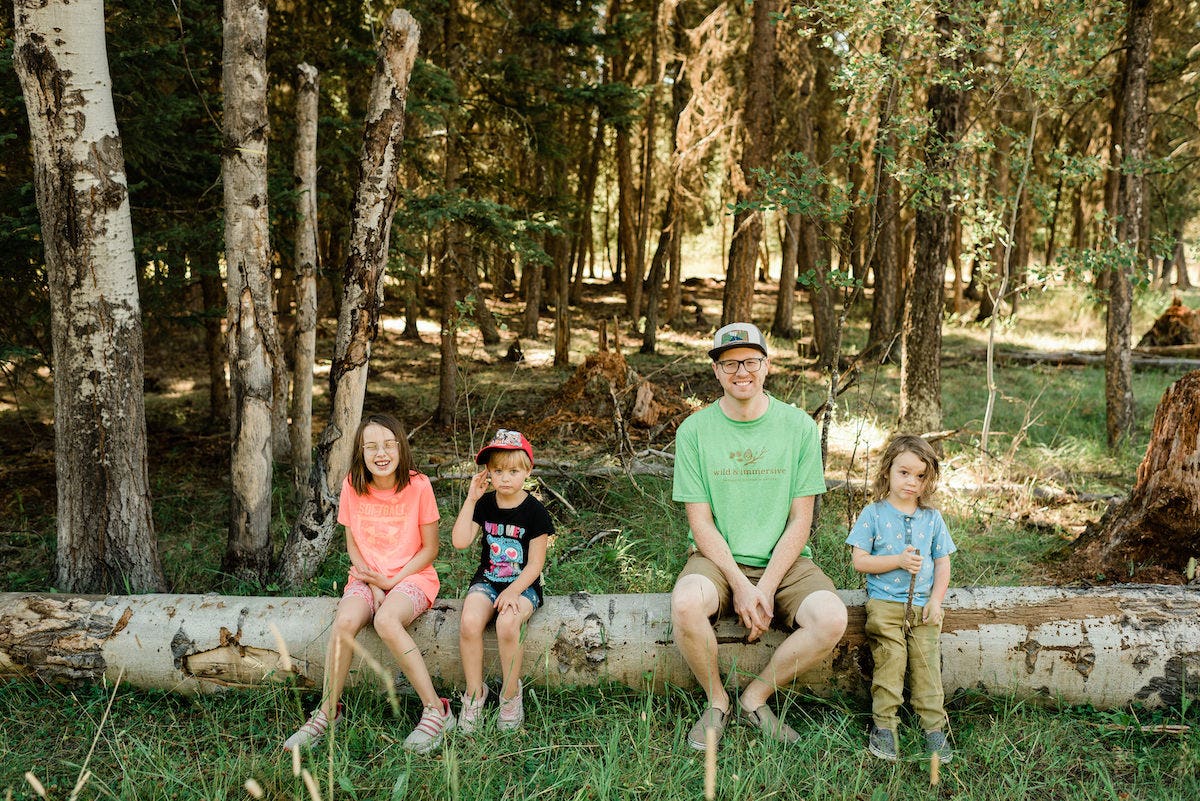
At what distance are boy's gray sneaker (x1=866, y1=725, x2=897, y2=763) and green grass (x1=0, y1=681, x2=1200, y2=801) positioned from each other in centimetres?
4

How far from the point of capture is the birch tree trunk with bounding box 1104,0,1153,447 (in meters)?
7.38

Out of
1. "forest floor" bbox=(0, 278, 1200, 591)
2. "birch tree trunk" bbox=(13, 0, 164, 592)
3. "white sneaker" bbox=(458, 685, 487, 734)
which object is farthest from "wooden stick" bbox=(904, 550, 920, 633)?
"birch tree trunk" bbox=(13, 0, 164, 592)

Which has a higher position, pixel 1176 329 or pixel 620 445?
pixel 1176 329

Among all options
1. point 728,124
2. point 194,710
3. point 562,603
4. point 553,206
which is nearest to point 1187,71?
point 728,124

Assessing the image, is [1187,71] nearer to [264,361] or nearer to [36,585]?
[264,361]

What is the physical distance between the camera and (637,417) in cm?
845

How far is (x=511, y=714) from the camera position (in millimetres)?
3367

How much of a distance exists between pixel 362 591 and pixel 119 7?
5549 mm

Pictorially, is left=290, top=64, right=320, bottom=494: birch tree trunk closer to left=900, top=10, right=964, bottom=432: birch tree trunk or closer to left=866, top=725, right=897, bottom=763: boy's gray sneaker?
left=866, top=725, right=897, bottom=763: boy's gray sneaker

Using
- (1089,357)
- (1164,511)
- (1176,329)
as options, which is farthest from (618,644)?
(1176,329)

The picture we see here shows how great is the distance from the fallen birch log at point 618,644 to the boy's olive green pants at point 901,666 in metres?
0.19

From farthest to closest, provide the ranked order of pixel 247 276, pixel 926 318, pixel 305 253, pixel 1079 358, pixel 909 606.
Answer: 1. pixel 1079 358
2. pixel 926 318
3. pixel 305 253
4. pixel 247 276
5. pixel 909 606

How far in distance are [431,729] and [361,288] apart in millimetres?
2626

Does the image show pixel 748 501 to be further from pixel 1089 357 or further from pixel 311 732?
pixel 1089 357
